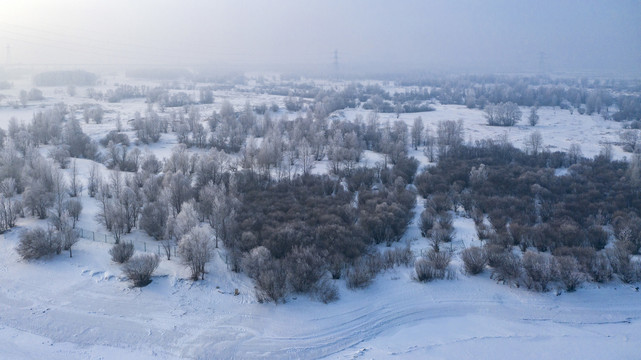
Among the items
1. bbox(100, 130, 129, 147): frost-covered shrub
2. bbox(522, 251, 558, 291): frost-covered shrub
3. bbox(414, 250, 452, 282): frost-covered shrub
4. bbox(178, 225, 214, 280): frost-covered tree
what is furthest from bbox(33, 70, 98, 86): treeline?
bbox(522, 251, 558, 291): frost-covered shrub

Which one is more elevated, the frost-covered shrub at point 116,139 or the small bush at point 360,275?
the frost-covered shrub at point 116,139

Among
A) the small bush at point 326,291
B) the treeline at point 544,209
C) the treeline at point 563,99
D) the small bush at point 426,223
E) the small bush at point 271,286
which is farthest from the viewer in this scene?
the treeline at point 563,99

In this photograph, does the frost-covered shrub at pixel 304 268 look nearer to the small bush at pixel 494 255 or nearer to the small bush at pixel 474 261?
the small bush at pixel 474 261

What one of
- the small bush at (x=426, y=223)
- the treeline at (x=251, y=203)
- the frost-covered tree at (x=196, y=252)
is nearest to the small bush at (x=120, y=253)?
the treeline at (x=251, y=203)

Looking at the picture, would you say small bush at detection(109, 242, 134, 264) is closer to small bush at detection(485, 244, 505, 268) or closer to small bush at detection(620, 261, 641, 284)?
small bush at detection(485, 244, 505, 268)

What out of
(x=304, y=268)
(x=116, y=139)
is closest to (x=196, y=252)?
(x=304, y=268)
